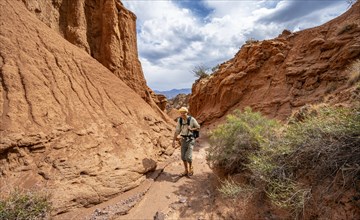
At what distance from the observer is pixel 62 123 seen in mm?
4750

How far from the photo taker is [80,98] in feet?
17.9

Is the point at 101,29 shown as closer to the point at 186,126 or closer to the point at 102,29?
the point at 102,29

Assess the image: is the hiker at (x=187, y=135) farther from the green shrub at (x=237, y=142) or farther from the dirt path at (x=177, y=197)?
the green shrub at (x=237, y=142)

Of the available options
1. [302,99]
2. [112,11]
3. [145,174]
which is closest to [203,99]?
[302,99]

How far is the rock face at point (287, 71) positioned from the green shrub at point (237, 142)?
5.40 metres

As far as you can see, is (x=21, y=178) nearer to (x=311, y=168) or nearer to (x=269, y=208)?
(x=269, y=208)

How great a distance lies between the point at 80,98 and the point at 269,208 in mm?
4739

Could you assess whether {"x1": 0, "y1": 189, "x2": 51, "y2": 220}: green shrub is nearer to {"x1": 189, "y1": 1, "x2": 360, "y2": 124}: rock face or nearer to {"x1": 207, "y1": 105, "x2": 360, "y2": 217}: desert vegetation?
A: {"x1": 207, "y1": 105, "x2": 360, "y2": 217}: desert vegetation

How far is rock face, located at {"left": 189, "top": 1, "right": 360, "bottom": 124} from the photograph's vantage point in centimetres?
959

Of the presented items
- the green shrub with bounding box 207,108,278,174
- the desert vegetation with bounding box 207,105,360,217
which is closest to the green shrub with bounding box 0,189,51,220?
the desert vegetation with bounding box 207,105,360,217

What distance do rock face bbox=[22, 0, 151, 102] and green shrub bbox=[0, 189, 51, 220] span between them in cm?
518

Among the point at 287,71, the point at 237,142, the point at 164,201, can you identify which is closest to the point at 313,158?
the point at 237,142

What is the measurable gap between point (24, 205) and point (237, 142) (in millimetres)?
3882

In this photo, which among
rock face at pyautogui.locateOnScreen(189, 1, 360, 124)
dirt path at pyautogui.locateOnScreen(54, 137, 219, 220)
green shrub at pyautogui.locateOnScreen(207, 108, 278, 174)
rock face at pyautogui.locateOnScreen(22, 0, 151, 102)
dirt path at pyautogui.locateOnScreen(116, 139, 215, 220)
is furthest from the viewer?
rock face at pyautogui.locateOnScreen(189, 1, 360, 124)
